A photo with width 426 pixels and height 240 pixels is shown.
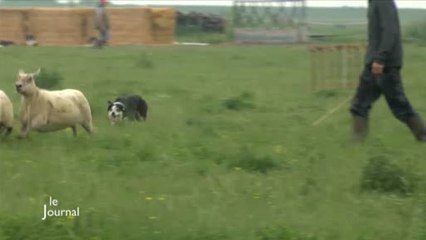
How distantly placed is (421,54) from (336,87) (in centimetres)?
1207

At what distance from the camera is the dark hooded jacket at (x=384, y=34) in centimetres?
1354

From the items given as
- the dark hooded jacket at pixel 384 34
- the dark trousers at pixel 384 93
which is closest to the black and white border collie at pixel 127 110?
the dark trousers at pixel 384 93

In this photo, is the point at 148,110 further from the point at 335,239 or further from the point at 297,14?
the point at 297,14

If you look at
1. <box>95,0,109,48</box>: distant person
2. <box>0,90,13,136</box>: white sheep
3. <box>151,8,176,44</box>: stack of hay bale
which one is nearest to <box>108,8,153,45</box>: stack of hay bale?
→ <box>151,8,176,44</box>: stack of hay bale

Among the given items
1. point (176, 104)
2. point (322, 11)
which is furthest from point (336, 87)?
point (322, 11)

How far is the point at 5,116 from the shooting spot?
13.9 metres

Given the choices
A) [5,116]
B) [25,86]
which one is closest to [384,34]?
[25,86]

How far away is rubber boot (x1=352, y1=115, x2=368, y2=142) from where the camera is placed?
14.1 meters

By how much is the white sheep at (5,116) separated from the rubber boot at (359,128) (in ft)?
13.3

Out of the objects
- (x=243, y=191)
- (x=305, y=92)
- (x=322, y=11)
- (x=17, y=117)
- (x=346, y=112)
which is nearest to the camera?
(x=243, y=191)

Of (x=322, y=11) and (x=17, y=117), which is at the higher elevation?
(x=17, y=117)

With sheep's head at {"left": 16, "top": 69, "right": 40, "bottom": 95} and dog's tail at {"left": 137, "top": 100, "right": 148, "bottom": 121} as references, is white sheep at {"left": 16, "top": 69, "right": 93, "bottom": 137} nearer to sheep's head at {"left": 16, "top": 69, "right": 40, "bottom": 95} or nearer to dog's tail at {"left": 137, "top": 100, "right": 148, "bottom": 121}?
sheep's head at {"left": 16, "top": 69, "right": 40, "bottom": 95}

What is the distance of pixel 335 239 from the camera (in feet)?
28.5

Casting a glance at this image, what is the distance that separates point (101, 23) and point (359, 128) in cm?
2517
